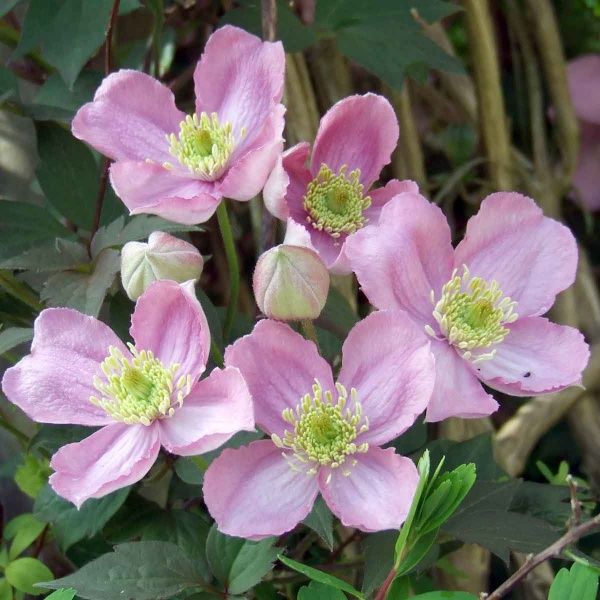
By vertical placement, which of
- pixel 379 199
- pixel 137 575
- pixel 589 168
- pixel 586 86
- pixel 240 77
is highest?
pixel 240 77

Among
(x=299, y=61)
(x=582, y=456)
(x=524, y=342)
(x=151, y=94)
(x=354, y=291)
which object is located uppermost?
(x=151, y=94)

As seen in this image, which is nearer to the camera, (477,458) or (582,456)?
(477,458)

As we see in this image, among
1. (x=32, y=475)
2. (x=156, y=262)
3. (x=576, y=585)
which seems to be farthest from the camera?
(x=32, y=475)

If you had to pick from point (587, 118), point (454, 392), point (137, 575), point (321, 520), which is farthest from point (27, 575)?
point (587, 118)

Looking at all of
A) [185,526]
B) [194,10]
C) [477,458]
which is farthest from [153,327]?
[194,10]

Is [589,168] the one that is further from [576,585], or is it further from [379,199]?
[576,585]

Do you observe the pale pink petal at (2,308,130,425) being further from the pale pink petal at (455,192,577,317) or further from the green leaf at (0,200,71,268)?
the pale pink petal at (455,192,577,317)

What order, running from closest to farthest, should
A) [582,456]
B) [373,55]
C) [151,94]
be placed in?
[151,94], [373,55], [582,456]

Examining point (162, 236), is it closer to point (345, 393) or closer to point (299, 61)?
point (345, 393)
